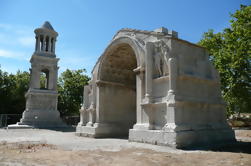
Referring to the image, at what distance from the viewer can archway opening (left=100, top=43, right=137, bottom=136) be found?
12.8m

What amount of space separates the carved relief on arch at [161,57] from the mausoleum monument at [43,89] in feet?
52.2

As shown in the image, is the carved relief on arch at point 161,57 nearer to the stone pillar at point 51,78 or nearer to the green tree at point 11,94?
the stone pillar at point 51,78

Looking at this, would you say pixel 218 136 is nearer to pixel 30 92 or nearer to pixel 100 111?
pixel 100 111

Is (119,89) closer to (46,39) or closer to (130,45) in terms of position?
(130,45)

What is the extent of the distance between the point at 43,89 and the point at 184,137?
1966cm

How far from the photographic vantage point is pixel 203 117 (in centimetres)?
923

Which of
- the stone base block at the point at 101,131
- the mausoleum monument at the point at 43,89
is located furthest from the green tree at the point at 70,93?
the stone base block at the point at 101,131

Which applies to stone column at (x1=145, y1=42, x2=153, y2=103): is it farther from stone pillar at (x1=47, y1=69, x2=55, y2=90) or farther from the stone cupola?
the stone cupola

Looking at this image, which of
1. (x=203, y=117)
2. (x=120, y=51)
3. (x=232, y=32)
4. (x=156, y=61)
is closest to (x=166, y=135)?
(x=203, y=117)

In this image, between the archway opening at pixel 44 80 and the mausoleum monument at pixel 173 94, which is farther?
the archway opening at pixel 44 80

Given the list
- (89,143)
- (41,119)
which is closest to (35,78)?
(41,119)

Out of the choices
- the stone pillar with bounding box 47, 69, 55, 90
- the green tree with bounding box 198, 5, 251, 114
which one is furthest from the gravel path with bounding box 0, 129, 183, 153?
the stone pillar with bounding box 47, 69, 55, 90

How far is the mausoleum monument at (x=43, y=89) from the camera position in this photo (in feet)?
73.1

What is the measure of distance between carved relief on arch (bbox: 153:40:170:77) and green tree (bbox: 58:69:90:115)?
88.8 feet
